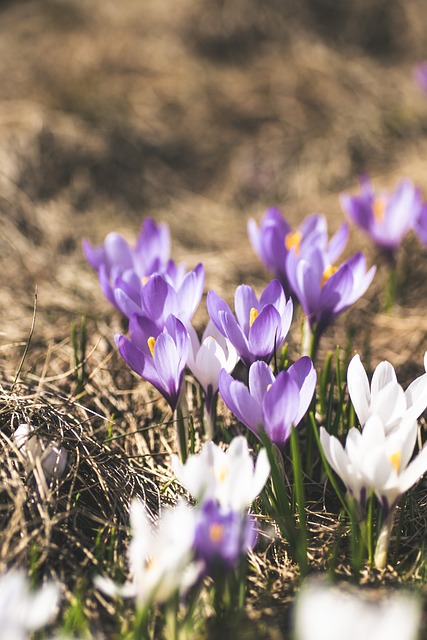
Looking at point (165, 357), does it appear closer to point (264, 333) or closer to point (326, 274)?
point (264, 333)

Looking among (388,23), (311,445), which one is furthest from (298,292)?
(388,23)

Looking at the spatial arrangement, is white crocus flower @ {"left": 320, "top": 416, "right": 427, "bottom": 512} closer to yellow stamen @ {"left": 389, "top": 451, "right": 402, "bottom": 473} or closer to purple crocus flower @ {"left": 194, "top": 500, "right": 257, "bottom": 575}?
yellow stamen @ {"left": 389, "top": 451, "right": 402, "bottom": 473}

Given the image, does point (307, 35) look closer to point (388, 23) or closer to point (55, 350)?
point (388, 23)

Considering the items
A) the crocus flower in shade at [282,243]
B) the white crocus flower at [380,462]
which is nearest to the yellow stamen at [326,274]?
the crocus flower in shade at [282,243]

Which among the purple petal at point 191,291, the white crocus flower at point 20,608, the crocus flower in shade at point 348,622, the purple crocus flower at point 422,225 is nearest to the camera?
the crocus flower in shade at point 348,622

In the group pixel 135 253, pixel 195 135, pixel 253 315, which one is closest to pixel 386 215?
pixel 135 253

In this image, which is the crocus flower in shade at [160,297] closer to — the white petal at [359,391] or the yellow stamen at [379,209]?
the white petal at [359,391]

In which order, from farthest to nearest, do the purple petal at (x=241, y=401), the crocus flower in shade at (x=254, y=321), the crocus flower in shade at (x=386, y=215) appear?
the crocus flower in shade at (x=386, y=215)
the crocus flower in shade at (x=254, y=321)
the purple petal at (x=241, y=401)
